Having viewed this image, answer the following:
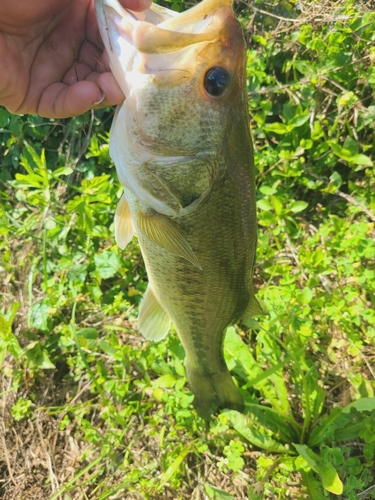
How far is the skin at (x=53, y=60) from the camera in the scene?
5.44 ft

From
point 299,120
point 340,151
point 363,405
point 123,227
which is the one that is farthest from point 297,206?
point 123,227

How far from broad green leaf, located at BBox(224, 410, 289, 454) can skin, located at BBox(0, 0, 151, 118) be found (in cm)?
189

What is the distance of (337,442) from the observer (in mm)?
2277

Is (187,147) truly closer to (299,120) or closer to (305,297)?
(305,297)

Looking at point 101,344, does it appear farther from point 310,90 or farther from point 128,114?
point 310,90

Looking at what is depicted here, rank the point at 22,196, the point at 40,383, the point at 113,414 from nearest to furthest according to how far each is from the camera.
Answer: the point at 113,414 < the point at 40,383 < the point at 22,196

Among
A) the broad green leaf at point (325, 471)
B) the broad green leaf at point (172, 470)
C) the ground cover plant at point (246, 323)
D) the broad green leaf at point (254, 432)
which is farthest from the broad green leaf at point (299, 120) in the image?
the broad green leaf at point (172, 470)

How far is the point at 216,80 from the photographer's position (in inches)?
51.5

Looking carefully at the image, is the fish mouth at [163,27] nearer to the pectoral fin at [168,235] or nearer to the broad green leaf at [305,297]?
the pectoral fin at [168,235]

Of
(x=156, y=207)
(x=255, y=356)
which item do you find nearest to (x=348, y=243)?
(x=255, y=356)

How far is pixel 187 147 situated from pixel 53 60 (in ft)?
3.14

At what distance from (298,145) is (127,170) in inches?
75.7

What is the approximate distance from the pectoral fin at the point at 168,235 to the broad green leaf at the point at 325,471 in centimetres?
128

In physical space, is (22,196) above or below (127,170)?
below
